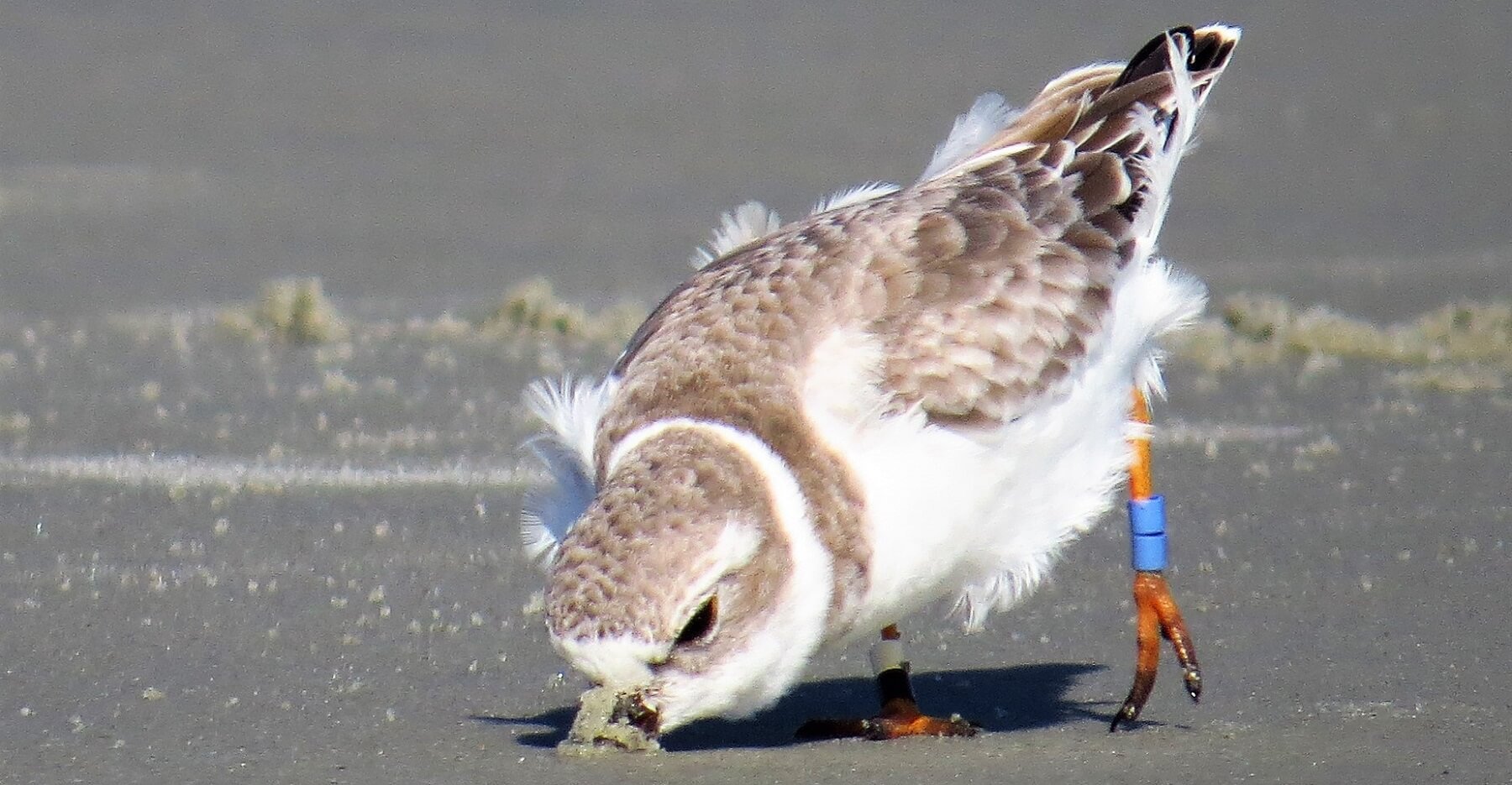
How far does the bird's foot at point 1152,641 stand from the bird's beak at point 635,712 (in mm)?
1150

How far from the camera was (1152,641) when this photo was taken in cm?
473

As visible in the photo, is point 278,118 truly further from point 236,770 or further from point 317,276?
point 236,770

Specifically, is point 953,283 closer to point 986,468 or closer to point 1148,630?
point 986,468

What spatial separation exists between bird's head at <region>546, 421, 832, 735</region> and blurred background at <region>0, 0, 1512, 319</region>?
603 cm

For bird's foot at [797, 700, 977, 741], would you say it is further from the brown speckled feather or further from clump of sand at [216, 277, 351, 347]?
clump of sand at [216, 277, 351, 347]

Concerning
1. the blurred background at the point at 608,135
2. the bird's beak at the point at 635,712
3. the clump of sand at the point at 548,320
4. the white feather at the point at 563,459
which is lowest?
the bird's beak at the point at 635,712

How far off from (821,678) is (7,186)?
824 cm

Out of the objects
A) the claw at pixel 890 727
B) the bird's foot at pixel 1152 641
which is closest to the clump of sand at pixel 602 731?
the claw at pixel 890 727

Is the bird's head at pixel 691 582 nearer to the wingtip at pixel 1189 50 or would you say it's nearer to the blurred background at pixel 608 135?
the wingtip at pixel 1189 50

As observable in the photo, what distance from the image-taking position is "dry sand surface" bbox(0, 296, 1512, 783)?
4.17 m

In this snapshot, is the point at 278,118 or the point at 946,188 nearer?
the point at 946,188

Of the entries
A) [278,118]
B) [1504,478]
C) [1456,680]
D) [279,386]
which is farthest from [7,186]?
[1456,680]

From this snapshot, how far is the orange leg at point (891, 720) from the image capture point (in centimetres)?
452

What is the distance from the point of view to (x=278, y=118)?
46.2ft
